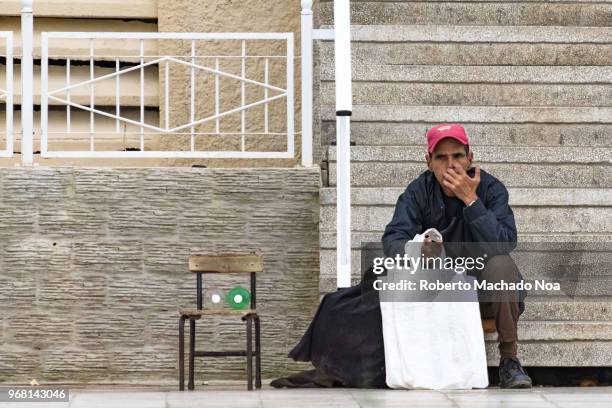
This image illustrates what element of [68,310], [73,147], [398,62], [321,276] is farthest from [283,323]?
[73,147]

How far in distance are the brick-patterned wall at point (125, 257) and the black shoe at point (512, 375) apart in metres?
1.49

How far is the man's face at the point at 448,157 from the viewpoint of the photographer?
7.45 metres

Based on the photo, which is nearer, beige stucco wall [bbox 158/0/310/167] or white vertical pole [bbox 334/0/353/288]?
white vertical pole [bbox 334/0/353/288]

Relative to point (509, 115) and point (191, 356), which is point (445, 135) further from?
point (191, 356)

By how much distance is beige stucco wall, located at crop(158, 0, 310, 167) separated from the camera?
1018cm

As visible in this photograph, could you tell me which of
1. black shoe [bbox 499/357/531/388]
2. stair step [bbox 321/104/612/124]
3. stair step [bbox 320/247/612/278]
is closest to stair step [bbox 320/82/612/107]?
stair step [bbox 321/104/612/124]

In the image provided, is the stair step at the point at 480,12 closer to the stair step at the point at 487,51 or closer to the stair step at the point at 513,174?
the stair step at the point at 487,51

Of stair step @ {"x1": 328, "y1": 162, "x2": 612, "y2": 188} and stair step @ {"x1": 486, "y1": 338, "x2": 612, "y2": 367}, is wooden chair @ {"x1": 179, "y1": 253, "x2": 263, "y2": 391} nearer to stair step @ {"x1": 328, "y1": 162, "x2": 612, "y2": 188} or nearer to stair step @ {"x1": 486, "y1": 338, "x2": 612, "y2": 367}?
stair step @ {"x1": 328, "y1": 162, "x2": 612, "y2": 188}

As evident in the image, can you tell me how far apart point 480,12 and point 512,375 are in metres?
3.03

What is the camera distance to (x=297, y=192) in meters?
8.48

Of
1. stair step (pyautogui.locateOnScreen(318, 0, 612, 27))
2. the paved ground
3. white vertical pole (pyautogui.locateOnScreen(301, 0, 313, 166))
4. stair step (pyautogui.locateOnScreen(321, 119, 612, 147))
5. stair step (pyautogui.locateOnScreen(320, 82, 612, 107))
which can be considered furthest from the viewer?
stair step (pyautogui.locateOnScreen(318, 0, 612, 27))

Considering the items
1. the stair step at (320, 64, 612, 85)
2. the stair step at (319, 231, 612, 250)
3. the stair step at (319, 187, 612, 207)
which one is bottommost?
the stair step at (319, 231, 612, 250)

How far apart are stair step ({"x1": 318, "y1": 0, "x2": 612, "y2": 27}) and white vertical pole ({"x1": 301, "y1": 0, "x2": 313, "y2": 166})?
2.33 feet

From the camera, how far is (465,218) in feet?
24.0
